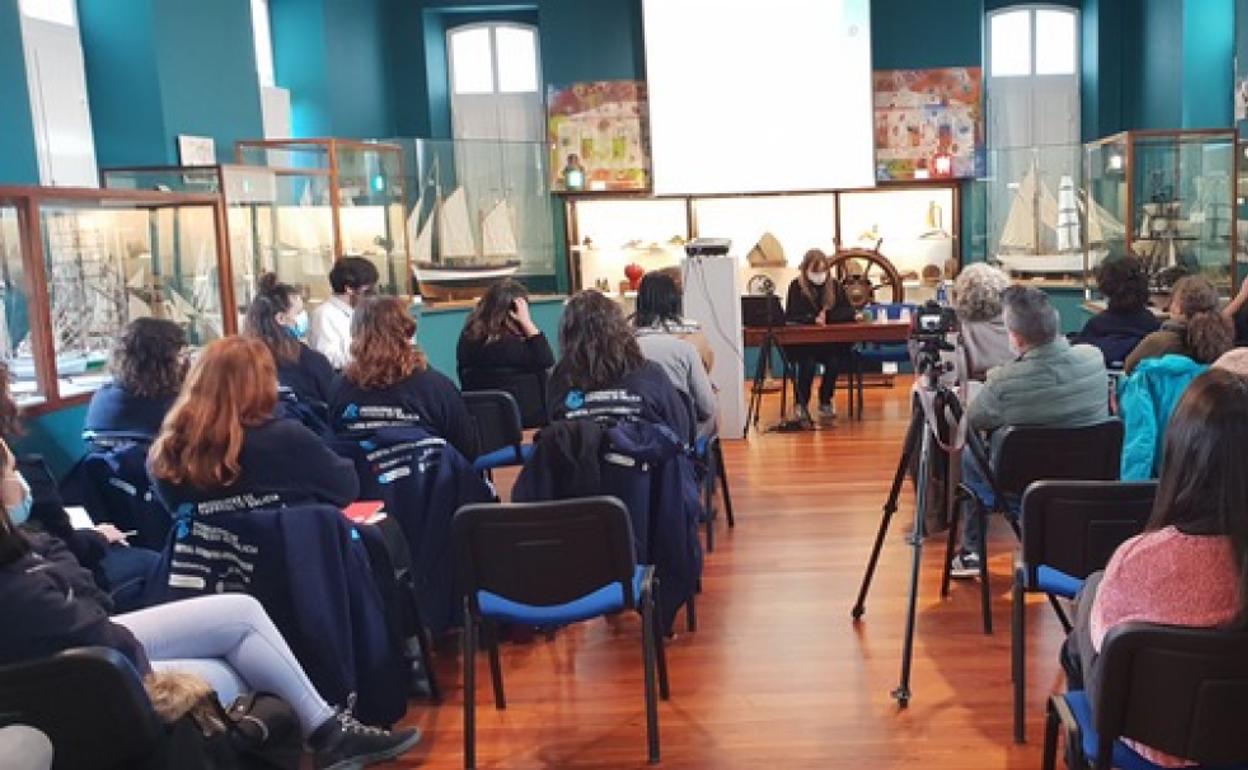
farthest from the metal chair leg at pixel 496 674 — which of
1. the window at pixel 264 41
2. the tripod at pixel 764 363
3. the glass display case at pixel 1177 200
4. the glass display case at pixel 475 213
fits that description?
the window at pixel 264 41

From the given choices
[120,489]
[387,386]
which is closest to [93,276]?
[120,489]

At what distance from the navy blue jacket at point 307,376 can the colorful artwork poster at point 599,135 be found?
5.59 metres

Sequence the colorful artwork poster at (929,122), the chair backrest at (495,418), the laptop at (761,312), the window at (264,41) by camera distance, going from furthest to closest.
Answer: the colorful artwork poster at (929,122) < the window at (264,41) < the laptop at (761,312) < the chair backrest at (495,418)

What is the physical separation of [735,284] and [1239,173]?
315 centimetres

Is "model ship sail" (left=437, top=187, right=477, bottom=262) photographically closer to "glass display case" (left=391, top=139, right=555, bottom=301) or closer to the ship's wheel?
"glass display case" (left=391, top=139, right=555, bottom=301)

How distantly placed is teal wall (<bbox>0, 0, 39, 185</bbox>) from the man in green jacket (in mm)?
4646

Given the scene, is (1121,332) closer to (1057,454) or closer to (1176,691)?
(1057,454)

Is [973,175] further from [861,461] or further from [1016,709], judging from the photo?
[1016,709]

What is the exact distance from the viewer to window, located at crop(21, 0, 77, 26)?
647 centimetres

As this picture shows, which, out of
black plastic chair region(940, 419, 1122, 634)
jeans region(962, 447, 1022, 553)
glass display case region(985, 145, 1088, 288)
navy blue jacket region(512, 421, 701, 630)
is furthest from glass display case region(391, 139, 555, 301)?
black plastic chair region(940, 419, 1122, 634)

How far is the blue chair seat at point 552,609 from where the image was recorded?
3.00m

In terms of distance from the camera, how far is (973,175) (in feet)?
32.3

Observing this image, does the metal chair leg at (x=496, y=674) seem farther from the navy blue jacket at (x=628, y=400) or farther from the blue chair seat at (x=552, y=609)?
the navy blue jacket at (x=628, y=400)

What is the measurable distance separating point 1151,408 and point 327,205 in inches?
216
